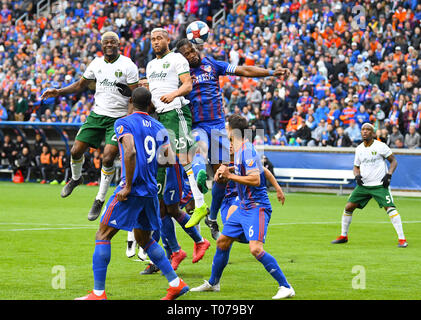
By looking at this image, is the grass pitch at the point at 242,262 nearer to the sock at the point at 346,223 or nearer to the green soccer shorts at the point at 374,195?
the sock at the point at 346,223

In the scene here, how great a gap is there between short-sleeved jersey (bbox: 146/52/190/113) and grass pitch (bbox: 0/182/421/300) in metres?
2.43

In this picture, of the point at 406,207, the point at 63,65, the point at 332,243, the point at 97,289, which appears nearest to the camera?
the point at 97,289

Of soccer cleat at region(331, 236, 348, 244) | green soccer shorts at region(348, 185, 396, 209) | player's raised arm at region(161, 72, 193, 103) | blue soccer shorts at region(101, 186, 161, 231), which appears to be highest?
player's raised arm at region(161, 72, 193, 103)

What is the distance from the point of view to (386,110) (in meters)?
25.5

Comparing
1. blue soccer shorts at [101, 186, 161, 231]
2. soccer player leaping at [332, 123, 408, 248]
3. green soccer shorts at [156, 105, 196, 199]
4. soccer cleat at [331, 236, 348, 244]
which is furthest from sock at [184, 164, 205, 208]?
soccer player leaping at [332, 123, 408, 248]

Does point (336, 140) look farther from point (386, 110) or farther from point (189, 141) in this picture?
point (189, 141)

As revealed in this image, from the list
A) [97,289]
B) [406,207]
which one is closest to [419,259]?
[97,289]

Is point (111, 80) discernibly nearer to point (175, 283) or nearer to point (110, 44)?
point (110, 44)

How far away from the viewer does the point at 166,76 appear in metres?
11.0

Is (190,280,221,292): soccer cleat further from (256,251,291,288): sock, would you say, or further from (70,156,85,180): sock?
(70,156,85,180): sock

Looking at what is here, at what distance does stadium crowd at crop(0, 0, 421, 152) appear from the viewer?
85.0ft

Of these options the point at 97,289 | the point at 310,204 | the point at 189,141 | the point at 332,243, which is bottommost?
the point at 310,204

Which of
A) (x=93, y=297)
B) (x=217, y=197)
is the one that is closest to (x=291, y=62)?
(x=217, y=197)

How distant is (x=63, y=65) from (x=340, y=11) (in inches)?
533
